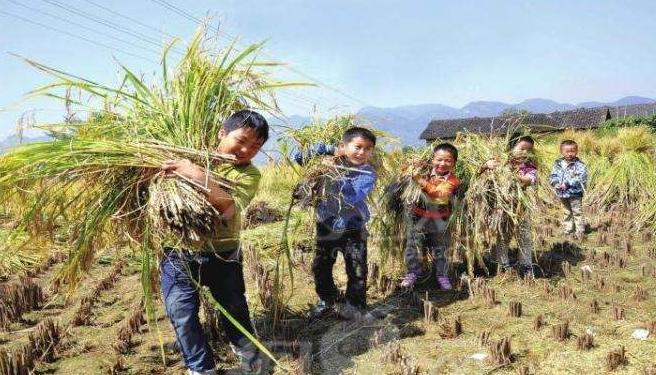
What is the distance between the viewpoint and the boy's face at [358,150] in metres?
3.30

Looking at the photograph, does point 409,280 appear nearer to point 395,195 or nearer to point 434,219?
point 434,219

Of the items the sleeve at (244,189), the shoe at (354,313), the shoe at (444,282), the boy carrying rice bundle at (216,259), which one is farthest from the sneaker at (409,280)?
the sleeve at (244,189)

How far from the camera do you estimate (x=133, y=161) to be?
2.27 m

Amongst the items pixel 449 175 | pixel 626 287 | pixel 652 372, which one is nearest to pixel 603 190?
pixel 626 287

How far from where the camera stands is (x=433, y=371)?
2713 millimetres

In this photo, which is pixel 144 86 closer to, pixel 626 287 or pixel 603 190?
pixel 626 287

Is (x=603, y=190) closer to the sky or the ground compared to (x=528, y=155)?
closer to the ground

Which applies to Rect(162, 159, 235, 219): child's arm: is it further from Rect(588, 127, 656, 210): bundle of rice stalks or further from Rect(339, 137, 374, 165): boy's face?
Rect(588, 127, 656, 210): bundle of rice stalks

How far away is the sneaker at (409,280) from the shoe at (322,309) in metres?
0.73

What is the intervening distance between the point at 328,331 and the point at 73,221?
1.67 m

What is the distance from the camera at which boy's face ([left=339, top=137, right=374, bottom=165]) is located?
330 cm

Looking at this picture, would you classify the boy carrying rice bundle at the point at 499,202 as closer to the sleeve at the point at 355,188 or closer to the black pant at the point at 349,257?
the black pant at the point at 349,257

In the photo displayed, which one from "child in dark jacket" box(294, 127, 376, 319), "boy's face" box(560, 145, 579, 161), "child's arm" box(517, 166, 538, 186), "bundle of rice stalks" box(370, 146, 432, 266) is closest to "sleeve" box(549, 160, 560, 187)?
"boy's face" box(560, 145, 579, 161)

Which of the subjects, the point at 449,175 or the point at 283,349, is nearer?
the point at 283,349
